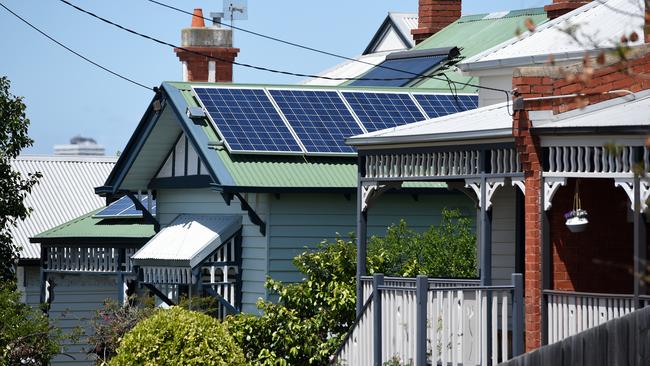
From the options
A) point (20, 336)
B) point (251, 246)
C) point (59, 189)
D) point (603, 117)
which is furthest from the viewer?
point (59, 189)

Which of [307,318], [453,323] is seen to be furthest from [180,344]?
[453,323]

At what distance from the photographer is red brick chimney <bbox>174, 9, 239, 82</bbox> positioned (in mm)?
32438

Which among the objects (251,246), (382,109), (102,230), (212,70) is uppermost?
(212,70)

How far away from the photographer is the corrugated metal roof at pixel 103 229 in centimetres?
2791

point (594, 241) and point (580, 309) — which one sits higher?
point (594, 241)

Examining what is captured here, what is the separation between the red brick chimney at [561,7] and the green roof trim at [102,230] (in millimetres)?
8605

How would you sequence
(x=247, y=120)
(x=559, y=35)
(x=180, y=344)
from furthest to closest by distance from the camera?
(x=247, y=120), (x=559, y=35), (x=180, y=344)

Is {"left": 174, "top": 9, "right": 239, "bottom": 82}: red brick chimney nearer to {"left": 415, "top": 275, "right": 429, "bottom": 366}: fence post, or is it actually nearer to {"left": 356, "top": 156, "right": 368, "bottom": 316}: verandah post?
{"left": 356, "top": 156, "right": 368, "bottom": 316}: verandah post

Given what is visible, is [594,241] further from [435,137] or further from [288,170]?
[288,170]

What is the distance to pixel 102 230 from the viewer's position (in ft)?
94.9

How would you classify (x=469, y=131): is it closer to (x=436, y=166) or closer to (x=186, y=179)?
(x=436, y=166)

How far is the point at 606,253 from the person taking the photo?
698 inches

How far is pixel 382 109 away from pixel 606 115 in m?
9.41

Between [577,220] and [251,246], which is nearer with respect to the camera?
[577,220]
